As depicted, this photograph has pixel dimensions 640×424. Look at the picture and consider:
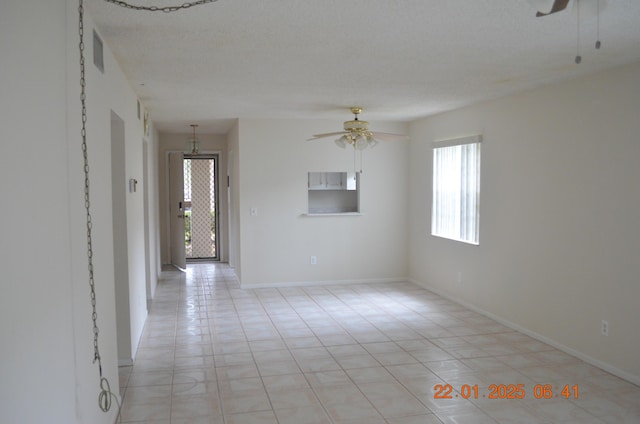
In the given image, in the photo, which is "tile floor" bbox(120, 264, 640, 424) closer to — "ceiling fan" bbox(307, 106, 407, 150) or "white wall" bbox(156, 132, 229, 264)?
"ceiling fan" bbox(307, 106, 407, 150)

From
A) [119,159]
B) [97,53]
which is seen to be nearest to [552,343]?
[119,159]

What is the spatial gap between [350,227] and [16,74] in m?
6.24

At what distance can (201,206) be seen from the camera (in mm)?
10023

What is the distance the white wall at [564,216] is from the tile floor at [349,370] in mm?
251

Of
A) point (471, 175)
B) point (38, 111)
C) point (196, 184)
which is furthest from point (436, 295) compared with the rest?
point (38, 111)

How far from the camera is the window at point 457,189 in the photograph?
6.04 metres

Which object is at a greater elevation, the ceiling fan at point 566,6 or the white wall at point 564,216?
the ceiling fan at point 566,6

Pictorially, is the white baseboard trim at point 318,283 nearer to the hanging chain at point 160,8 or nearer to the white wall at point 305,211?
the white wall at point 305,211

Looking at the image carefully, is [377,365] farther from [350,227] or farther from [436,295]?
[350,227]

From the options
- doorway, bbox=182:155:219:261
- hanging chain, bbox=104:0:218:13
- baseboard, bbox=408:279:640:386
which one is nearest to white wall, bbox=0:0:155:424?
hanging chain, bbox=104:0:218:13

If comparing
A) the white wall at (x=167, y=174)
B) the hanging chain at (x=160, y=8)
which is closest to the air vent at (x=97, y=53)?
the hanging chain at (x=160, y=8)

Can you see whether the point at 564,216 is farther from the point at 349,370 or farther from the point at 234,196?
the point at 234,196

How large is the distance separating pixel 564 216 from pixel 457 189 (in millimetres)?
1878

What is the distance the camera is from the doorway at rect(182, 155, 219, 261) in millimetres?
9828
